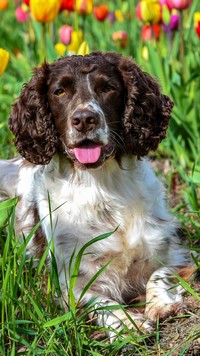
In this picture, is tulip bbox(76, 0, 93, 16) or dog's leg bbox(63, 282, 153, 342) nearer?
dog's leg bbox(63, 282, 153, 342)

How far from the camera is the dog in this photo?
13.0ft

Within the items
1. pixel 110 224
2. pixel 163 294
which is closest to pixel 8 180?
pixel 110 224

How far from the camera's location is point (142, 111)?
4.12 metres

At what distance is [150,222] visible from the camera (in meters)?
4.22

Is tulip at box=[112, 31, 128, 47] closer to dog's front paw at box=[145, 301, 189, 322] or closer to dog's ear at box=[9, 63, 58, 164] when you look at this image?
dog's ear at box=[9, 63, 58, 164]

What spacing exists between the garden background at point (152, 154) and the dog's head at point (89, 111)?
0.27m

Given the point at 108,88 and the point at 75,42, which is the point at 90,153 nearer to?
the point at 108,88

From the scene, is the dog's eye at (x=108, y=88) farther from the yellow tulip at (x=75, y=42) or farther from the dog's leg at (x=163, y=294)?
the yellow tulip at (x=75, y=42)

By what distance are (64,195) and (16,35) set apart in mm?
5304

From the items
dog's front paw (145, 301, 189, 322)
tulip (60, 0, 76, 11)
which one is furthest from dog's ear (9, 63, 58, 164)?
tulip (60, 0, 76, 11)

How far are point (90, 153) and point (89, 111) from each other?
0.23 meters

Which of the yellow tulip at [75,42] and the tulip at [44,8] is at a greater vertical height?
the tulip at [44,8]

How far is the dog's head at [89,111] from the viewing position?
381 cm

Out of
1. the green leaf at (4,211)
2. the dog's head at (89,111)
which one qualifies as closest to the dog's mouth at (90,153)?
the dog's head at (89,111)
